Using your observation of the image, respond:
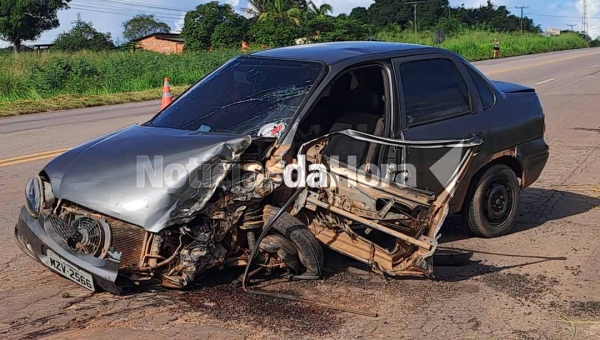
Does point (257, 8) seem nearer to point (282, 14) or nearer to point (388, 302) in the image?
point (282, 14)

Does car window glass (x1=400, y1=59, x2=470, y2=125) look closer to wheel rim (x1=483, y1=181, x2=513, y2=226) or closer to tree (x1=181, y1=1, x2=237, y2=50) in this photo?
wheel rim (x1=483, y1=181, x2=513, y2=226)

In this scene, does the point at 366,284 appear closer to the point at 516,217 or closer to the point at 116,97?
the point at 516,217

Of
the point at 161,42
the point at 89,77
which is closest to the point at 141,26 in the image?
the point at 161,42

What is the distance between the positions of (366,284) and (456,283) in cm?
66

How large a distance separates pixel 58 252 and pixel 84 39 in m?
66.9

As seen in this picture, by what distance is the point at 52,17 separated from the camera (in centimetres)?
5719

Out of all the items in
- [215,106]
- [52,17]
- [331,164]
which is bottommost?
[331,164]

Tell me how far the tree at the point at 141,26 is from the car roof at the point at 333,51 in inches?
3641

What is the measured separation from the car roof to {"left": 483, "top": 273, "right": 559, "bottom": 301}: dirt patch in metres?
2.01

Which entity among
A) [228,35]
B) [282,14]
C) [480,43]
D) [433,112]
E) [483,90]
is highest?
[282,14]

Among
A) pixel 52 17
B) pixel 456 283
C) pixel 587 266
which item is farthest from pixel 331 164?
pixel 52 17

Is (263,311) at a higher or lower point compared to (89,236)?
lower

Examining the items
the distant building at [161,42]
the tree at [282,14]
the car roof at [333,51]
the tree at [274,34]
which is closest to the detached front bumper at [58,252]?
the car roof at [333,51]

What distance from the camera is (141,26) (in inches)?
3740
